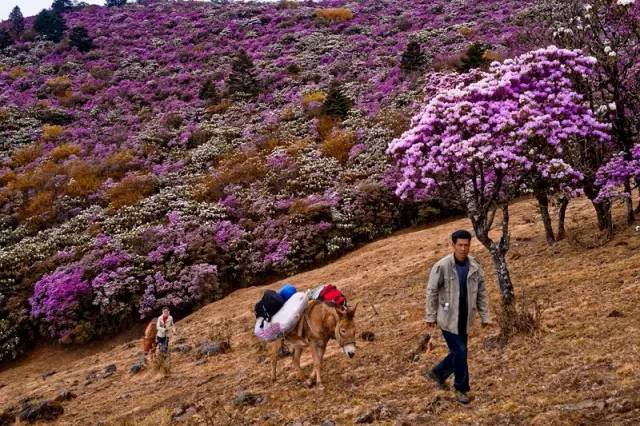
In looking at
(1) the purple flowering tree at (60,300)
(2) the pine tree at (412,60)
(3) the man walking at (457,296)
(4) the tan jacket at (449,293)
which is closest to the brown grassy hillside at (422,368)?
(3) the man walking at (457,296)

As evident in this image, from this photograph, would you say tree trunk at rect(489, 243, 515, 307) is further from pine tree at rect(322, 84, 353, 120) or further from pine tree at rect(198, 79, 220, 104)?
pine tree at rect(198, 79, 220, 104)

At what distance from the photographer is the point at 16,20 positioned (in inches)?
2547

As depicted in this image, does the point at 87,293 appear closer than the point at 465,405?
No

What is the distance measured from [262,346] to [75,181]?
22.8 m

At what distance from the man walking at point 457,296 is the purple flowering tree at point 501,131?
2552 millimetres

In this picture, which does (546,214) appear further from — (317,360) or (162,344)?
(162,344)

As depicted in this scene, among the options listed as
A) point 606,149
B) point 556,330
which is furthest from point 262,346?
point 606,149

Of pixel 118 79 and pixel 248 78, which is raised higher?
pixel 118 79

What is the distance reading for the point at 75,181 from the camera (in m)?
28.8

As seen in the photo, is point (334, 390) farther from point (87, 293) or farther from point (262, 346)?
point (87, 293)

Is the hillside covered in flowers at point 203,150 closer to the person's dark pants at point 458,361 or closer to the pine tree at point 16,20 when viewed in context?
the pine tree at point 16,20

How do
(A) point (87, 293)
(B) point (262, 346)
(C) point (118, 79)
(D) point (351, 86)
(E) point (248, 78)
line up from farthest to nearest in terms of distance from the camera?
(C) point (118, 79) → (E) point (248, 78) → (D) point (351, 86) → (A) point (87, 293) → (B) point (262, 346)

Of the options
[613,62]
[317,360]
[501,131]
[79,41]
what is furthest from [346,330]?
[79,41]

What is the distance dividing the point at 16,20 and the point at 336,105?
2180 inches
